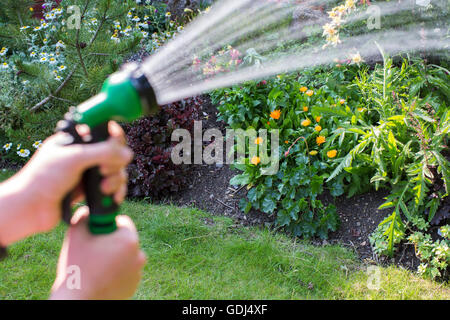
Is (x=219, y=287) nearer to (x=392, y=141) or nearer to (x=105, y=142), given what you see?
(x=392, y=141)

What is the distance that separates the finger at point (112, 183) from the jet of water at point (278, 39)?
1.90 meters

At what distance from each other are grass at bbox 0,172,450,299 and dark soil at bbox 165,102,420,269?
0.09 m

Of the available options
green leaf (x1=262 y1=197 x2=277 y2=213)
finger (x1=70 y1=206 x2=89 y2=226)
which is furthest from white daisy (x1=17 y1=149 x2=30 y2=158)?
finger (x1=70 y1=206 x2=89 y2=226)

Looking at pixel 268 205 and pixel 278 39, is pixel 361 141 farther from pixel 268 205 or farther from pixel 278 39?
pixel 278 39

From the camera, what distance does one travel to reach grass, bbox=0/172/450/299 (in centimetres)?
247

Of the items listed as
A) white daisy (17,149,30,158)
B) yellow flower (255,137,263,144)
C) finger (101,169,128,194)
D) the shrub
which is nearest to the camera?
finger (101,169,128,194)

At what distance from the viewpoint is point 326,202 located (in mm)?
2982

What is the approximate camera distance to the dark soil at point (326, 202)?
273cm

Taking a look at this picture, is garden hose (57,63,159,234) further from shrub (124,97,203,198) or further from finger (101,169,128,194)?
shrub (124,97,203,198)

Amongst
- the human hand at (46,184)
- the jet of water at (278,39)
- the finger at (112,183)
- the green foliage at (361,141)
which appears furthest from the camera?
the jet of water at (278,39)

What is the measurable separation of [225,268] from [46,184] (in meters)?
1.89

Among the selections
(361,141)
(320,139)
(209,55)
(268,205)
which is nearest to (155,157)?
(268,205)

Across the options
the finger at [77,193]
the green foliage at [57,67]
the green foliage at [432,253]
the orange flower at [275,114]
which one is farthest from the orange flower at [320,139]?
the finger at [77,193]

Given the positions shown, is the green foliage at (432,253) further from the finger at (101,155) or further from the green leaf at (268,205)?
the finger at (101,155)
